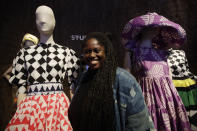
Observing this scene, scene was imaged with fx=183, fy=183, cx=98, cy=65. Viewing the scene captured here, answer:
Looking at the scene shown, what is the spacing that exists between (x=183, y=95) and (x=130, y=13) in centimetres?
177

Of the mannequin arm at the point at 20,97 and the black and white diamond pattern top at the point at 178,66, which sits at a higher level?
the black and white diamond pattern top at the point at 178,66

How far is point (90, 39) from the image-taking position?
1.37 metres

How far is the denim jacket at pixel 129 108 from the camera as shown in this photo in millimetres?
1183

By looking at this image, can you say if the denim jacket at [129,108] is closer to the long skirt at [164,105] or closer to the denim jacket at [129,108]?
the denim jacket at [129,108]

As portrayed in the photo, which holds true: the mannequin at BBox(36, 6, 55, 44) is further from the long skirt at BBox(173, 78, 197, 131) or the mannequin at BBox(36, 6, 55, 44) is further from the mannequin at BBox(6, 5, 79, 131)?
the long skirt at BBox(173, 78, 197, 131)

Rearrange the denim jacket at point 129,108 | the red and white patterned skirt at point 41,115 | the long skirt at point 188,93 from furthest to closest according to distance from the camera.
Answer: the long skirt at point 188,93
the red and white patterned skirt at point 41,115
the denim jacket at point 129,108

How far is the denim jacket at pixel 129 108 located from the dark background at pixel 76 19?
1910mm

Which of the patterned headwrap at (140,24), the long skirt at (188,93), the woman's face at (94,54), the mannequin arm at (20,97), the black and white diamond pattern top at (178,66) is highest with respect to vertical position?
the patterned headwrap at (140,24)

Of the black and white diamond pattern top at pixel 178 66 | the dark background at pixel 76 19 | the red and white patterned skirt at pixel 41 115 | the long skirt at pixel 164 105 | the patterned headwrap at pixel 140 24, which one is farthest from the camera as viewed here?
the dark background at pixel 76 19

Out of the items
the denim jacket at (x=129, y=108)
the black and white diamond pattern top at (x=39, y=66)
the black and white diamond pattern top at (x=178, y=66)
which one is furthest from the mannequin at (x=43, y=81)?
the black and white diamond pattern top at (x=178, y=66)

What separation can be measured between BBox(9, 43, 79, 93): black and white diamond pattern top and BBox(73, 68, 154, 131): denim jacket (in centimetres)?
86

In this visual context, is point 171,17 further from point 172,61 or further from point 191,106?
point 191,106

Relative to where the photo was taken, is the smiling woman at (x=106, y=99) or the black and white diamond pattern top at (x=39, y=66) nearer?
the smiling woman at (x=106, y=99)

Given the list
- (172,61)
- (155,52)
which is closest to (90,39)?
(155,52)
